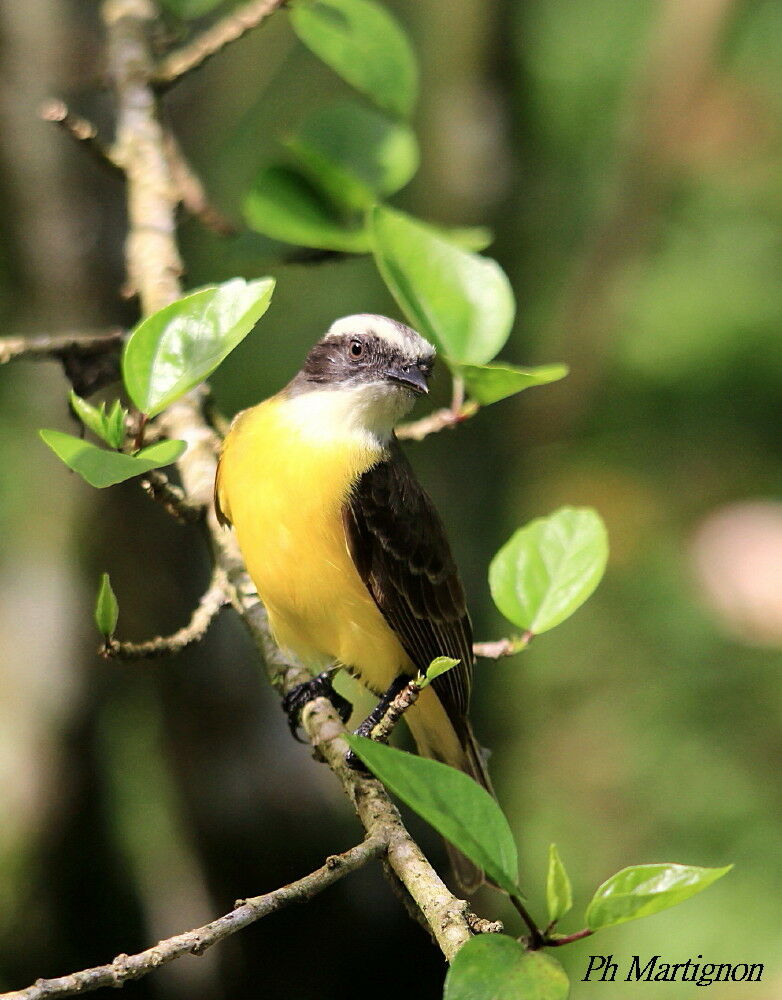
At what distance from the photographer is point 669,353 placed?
17.5 feet

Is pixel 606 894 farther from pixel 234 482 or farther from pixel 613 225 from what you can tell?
pixel 613 225

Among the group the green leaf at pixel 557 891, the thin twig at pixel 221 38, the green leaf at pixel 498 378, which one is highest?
the thin twig at pixel 221 38

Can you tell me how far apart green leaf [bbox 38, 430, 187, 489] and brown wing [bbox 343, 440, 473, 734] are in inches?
28.3

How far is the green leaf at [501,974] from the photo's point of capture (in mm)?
952

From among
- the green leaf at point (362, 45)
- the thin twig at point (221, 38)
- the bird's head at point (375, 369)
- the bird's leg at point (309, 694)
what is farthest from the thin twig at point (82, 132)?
the bird's leg at point (309, 694)

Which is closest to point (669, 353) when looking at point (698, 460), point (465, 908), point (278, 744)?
point (698, 460)

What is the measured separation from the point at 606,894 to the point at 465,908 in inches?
6.1

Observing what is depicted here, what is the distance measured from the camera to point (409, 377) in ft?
6.35

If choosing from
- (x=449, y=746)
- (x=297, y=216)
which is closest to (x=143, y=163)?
(x=297, y=216)

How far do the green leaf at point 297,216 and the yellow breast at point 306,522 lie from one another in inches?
10.7

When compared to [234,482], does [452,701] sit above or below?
below

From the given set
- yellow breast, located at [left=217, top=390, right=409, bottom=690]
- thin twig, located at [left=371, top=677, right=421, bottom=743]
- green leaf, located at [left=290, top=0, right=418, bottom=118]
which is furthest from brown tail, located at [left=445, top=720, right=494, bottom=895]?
green leaf, located at [left=290, top=0, right=418, bottom=118]

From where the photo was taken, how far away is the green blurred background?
9.89 feet

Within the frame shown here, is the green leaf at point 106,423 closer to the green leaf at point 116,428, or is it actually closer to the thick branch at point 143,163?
the green leaf at point 116,428
